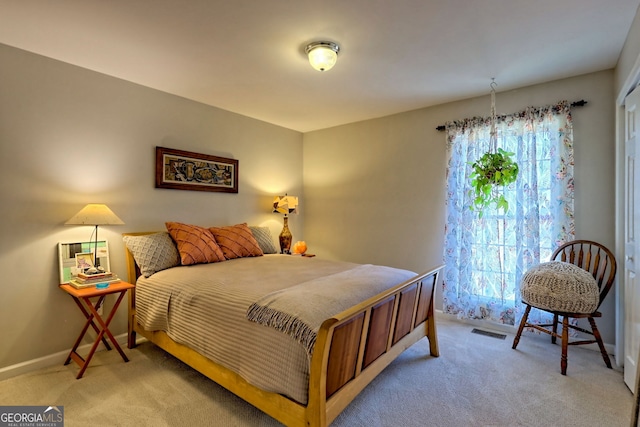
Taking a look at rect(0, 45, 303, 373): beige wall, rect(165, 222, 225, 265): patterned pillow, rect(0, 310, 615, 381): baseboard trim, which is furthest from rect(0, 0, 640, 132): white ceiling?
rect(0, 310, 615, 381): baseboard trim

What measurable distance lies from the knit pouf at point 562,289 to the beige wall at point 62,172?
3413 mm

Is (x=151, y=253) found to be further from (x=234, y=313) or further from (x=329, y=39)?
(x=329, y=39)

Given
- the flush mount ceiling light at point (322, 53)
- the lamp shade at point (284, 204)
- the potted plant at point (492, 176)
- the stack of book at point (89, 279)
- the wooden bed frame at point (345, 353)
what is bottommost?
the wooden bed frame at point (345, 353)

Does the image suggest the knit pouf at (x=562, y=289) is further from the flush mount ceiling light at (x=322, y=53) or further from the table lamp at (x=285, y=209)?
the table lamp at (x=285, y=209)

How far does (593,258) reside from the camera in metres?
2.77

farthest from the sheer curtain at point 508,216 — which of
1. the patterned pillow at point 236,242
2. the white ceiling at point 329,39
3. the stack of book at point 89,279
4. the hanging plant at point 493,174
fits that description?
the stack of book at point 89,279

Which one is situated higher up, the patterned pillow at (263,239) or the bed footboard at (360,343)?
the patterned pillow at (263,239)

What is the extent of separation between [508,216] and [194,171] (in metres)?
3.41

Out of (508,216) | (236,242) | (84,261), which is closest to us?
(84,261)

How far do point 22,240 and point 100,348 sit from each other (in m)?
1.12

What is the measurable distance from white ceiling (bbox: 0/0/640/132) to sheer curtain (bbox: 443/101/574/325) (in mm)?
459

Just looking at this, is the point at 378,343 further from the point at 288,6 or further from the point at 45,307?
the point at 45,307

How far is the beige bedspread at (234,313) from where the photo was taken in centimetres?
160

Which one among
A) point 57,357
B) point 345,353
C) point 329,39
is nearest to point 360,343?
point 345,353
